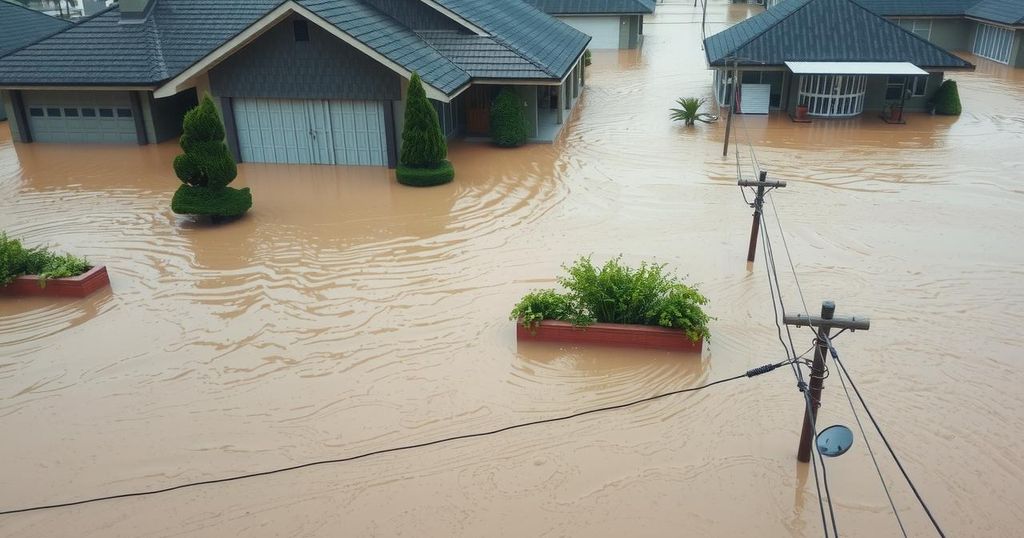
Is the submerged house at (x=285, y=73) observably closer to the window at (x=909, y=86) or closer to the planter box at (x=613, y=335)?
the planter box at (x=613, y=335)

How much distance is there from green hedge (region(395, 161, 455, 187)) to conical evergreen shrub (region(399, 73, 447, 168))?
0.18 metres

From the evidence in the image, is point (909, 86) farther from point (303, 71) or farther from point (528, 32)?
point (303, 71)

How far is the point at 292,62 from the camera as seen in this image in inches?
854

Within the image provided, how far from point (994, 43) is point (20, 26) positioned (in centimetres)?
4762

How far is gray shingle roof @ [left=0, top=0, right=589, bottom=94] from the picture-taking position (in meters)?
23.4

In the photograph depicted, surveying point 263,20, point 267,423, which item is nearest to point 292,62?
point 263,20

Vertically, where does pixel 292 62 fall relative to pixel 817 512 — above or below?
above

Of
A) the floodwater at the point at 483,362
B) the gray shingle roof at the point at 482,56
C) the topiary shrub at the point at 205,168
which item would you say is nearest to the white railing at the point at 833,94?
the floodwater at the point at 483,362

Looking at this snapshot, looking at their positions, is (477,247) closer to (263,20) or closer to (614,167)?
(614,167)

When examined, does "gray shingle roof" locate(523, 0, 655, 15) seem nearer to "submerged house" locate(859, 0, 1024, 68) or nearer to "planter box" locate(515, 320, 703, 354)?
"submerged house" locate(859, 0, 1024, 68)

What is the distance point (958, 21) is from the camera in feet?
146

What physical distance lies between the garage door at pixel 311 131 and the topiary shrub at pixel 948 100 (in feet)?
69.5

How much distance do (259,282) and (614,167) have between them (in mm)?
11403

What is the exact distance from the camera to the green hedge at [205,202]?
57.8 ft
